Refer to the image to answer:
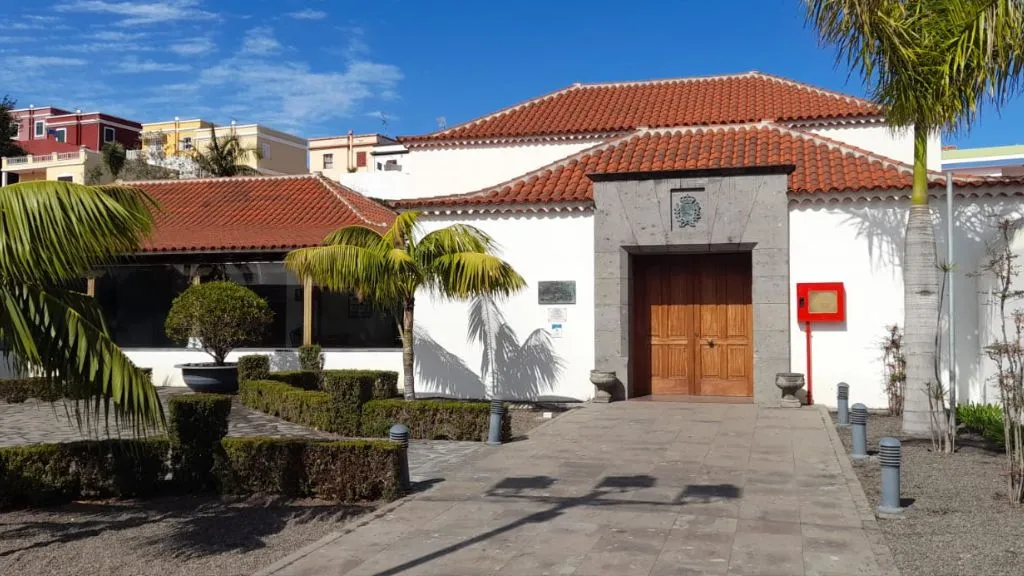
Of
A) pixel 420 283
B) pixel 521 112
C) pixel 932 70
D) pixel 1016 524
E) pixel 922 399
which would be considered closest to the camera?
pixel 1016 524

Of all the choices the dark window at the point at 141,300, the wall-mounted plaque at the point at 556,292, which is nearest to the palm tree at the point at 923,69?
the wall-mounted plaque at the point at 556,292

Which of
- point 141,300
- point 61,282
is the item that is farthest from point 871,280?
point 141,300

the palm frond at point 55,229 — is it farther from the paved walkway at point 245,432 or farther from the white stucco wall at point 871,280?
the white stucco wall at point 871,280

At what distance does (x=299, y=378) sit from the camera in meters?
16.4

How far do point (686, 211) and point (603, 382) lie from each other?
3370 mm

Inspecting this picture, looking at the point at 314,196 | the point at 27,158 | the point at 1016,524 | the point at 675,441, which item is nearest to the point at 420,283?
the point at 675,441

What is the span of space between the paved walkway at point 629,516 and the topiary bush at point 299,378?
22.0ft

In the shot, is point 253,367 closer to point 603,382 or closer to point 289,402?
point 289,402

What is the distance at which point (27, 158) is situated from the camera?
56.6 m

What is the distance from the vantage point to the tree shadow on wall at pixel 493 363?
15859 mm

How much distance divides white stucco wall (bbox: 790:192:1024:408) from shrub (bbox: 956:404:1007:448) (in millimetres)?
699

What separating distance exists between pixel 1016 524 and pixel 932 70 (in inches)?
239

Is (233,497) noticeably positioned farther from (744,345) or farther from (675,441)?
(744,345)

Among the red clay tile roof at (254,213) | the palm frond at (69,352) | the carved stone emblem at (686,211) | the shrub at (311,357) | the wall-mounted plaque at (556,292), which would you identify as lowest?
the shrub at (311,357)
